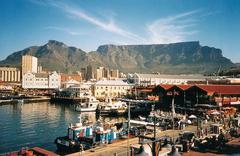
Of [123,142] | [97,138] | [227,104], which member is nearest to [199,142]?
[123,142]

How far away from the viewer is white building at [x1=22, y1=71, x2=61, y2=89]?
128625 millimetres

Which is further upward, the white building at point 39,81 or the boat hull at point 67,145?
the white building at point 39,81

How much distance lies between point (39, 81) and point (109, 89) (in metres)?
45.5

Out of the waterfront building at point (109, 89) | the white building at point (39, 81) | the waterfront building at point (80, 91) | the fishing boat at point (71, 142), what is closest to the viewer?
the fishing boat at point (71, 142)

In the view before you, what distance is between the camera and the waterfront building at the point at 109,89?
96.6 metres

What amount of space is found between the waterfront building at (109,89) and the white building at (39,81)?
41.4 m

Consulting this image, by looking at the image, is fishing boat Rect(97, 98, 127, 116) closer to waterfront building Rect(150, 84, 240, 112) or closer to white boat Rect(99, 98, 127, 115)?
white boat Rect(99, 98, 127, 115)

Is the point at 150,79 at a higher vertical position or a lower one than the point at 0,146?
higher

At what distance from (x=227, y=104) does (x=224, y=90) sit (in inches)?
137

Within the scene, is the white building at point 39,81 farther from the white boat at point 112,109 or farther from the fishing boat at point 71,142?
the fishing boat at point 71,142

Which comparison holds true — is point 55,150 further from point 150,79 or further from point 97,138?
point 150,79

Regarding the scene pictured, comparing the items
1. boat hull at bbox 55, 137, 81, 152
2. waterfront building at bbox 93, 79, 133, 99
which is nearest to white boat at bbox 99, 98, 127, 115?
boat hull at bbox 55, 137, 81, 152

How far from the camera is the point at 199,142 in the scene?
21859 mm

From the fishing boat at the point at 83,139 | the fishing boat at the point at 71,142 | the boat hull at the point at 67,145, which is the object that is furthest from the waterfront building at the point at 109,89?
the boat hull at the point at 67,145
